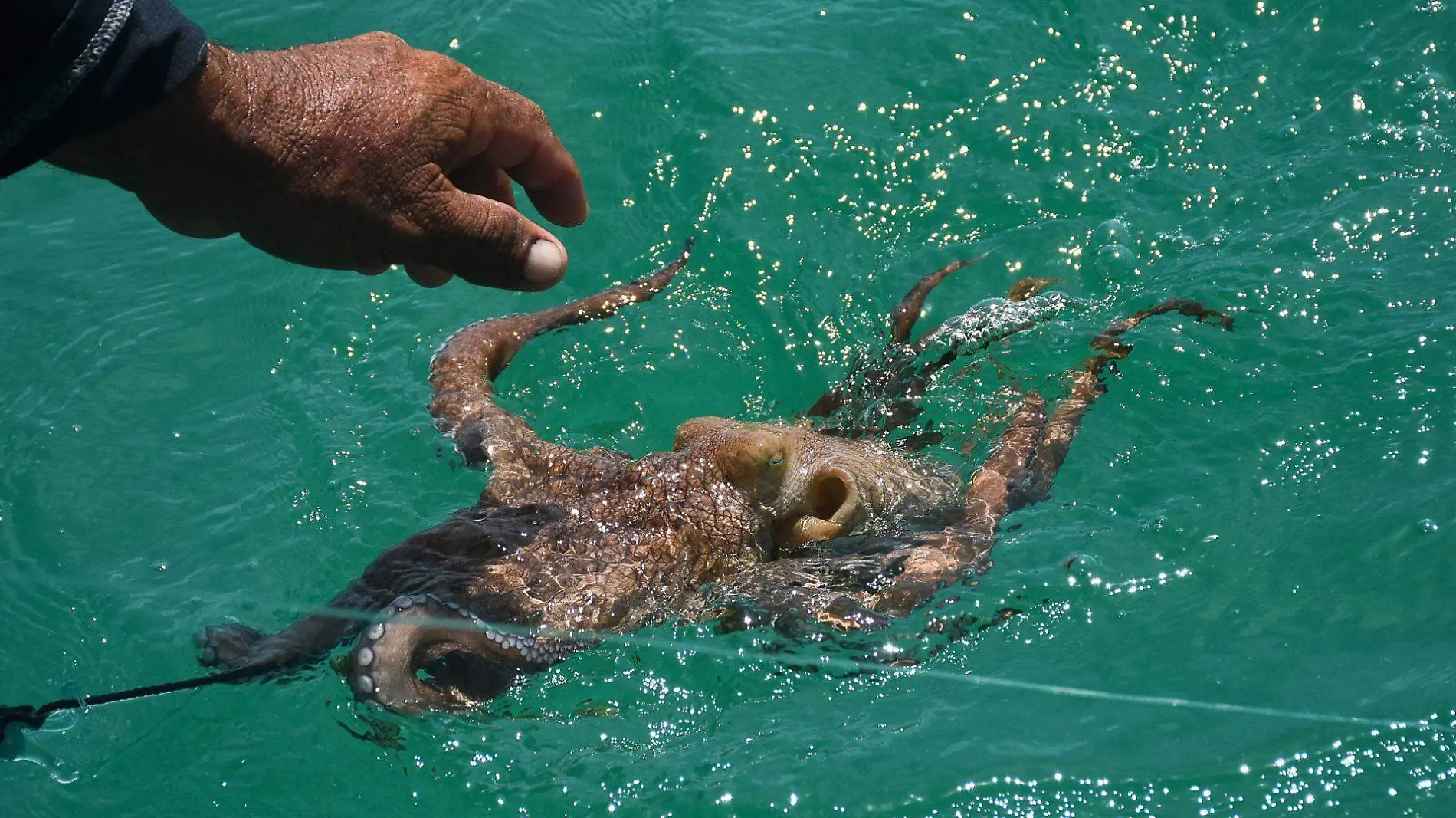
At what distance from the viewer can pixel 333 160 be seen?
8.63 feet

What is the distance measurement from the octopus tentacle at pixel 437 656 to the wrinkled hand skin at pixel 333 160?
0.87 metres

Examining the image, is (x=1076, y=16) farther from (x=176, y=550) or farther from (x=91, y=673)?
(x=91, y=673)

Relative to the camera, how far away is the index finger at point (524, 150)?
295 cm

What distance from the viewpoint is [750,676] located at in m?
3.95

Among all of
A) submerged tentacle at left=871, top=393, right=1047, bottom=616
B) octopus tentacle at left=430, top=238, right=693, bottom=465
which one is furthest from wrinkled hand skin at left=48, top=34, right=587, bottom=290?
submerged tentacle at left=871, top=393, right=1047, bottom=616

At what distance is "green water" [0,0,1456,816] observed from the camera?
149 inches

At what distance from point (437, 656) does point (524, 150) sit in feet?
4.42

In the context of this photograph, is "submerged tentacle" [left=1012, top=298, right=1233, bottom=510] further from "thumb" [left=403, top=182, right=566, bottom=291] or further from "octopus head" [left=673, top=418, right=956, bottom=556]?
"thumb" [left=403, top=182, right=566, bottom=291]

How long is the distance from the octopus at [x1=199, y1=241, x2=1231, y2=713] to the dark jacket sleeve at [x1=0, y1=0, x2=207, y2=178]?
132 centimetres

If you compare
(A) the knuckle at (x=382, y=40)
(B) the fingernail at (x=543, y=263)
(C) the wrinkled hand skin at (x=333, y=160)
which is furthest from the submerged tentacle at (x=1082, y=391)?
(A) the knuckle at (x=382, y=40)

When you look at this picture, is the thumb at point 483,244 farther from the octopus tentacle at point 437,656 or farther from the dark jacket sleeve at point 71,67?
the octopus tentacle at point 437,656

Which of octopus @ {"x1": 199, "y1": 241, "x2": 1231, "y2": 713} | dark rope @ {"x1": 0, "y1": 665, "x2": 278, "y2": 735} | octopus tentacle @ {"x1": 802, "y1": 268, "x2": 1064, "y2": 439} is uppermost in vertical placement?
octopus tentacle @ {"x1": 802, "y1": 268, "x2": 1064, "y2": 439}

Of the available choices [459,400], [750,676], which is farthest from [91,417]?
Result: [750,676]

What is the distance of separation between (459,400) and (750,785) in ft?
5.72
